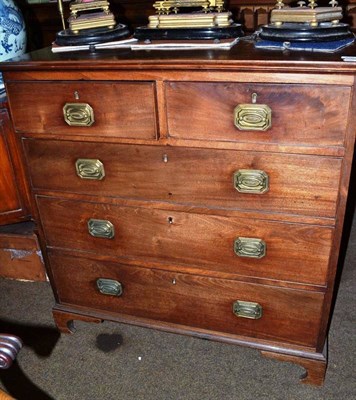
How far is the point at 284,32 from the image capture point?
1328mm

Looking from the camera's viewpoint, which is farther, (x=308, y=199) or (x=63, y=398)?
(x=63, y=398)

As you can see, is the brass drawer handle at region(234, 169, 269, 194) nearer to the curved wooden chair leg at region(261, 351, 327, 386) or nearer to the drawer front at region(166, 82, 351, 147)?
the drawer front at region(166, 82, 351, 147)

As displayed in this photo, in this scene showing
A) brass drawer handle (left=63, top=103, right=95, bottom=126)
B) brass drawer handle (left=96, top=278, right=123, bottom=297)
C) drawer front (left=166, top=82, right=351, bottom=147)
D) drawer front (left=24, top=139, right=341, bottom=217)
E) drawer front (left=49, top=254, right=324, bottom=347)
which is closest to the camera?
drawer front (left=166, top=82, right=351, bottom=147)

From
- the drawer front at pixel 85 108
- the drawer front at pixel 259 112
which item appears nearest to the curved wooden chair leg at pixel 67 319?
the drawer front at pixel 85 108

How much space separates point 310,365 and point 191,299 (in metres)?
0.47

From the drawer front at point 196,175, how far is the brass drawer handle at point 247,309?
37 centimetres

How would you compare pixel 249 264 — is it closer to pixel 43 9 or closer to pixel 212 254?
pixel 212 254

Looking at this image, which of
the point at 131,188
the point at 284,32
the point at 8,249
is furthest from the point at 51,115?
the point at 8,249

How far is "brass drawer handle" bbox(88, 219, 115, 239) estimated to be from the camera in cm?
160

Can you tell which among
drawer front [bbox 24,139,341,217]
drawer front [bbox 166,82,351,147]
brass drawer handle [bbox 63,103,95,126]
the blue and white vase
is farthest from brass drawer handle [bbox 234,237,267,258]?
the blue and white vase

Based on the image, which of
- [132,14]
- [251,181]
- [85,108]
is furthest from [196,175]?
[132,14]

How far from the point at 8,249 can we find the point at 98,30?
1157 mm

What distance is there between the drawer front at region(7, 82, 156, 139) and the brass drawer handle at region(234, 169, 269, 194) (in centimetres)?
29

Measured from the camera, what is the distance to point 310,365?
62.2 inches
